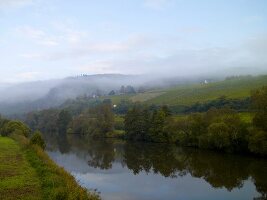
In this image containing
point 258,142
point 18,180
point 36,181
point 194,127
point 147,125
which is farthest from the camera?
point 147,125

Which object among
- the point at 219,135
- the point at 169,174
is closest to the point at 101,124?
the point at 219,135

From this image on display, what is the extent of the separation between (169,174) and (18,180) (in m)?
24.5

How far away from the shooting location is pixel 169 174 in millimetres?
50250

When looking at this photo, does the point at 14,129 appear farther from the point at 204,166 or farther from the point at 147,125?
the point at 204,166

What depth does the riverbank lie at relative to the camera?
2436 centimetres

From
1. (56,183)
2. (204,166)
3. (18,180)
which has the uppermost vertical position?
(56,183)

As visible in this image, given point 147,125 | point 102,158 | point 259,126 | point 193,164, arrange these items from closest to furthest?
point 193,164 → point 259,126 → point 102,158 → point 147,125

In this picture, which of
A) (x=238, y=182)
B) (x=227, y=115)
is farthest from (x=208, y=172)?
(x=227, y=115)

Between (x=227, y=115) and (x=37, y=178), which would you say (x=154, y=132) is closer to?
(x=227, y=115)

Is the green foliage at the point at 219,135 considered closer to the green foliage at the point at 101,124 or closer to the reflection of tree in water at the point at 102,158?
the reflection of tree in water at the point at 102,158

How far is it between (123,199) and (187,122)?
51.8m

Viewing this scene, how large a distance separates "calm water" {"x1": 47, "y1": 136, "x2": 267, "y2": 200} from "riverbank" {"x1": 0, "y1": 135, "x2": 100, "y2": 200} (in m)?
5.83

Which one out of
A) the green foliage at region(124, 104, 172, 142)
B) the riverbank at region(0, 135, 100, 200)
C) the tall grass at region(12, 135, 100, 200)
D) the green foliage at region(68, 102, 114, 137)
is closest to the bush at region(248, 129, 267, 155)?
the green foliage at region(124, 104, 172, 142)

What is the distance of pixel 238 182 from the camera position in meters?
44.1
